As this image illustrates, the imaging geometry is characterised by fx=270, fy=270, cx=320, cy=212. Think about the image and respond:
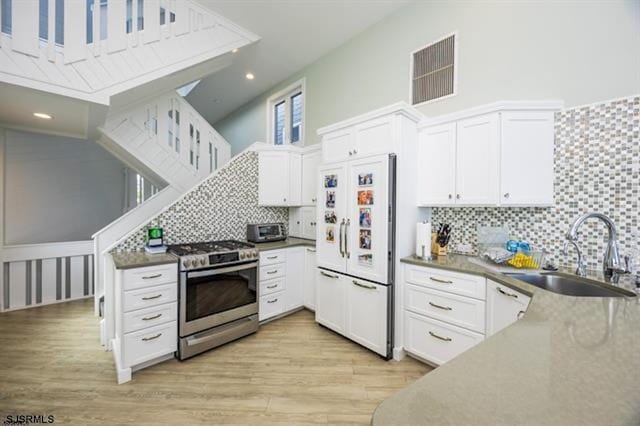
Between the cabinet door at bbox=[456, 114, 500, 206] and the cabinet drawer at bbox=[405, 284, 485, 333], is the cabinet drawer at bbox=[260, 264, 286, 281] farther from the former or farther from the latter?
the cabinet door at bbox=[456, 114, 500, 206]

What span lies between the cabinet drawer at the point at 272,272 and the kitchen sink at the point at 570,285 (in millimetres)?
2372

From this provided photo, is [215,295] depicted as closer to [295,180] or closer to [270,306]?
[270,306]

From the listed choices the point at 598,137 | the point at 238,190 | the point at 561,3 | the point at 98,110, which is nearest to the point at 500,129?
the point at 598,137

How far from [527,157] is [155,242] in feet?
11.7

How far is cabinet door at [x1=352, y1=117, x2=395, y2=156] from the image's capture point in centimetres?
256

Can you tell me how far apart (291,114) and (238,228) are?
97.8 inches

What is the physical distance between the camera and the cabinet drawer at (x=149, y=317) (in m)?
2.23

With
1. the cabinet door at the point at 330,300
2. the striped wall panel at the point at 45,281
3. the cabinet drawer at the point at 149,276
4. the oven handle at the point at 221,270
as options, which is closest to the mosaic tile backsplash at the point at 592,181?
the cabinet door at the point at 330,300

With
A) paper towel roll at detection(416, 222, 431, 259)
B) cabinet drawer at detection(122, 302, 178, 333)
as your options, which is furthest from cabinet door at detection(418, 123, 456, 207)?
cabinet drawer at detection(122, 302, 178, 333)

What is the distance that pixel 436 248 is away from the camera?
2.67m

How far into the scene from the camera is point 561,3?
2172 millimetres

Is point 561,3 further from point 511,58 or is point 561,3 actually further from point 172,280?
point 172,280

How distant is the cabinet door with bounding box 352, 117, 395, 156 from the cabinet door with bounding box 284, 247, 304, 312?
154 centimetres

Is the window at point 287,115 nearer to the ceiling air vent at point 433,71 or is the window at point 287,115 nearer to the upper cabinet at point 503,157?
the ceiling air vent at point 433,71
